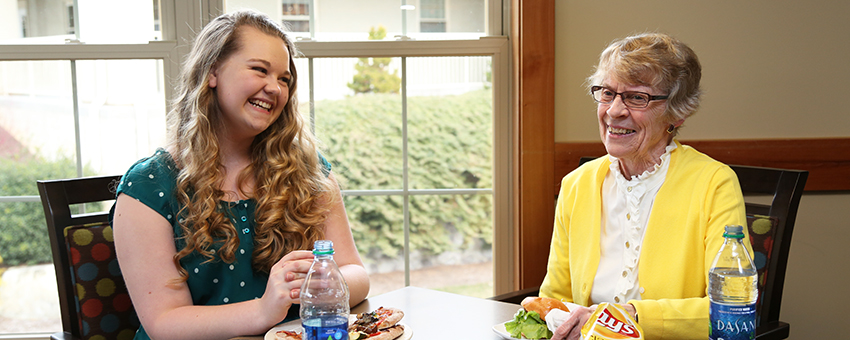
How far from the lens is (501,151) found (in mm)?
2363

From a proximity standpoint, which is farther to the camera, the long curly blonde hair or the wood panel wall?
the wood panel wall

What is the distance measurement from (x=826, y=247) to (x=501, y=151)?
1.27 metres

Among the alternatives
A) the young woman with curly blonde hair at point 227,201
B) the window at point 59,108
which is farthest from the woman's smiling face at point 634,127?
the window at point 59,108

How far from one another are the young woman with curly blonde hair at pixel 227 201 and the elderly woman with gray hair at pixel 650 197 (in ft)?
2.12

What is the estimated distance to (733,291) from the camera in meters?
1.21

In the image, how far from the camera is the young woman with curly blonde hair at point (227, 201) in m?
1.36

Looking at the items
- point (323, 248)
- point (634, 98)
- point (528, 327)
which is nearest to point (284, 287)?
point (323, 248)

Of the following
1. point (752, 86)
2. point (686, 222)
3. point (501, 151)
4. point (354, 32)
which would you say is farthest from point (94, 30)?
point (752, 86)

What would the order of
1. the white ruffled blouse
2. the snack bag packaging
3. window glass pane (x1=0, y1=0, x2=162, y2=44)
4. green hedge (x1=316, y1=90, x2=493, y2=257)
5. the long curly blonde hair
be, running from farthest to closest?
green hedge (x1=316, y1=90, x2=493, y2=257)
window glass pane (x1=0, y1=0, x2=162, y2=44)
the white ruffled blouse
the long curly blonde hair
the snack bag packaging

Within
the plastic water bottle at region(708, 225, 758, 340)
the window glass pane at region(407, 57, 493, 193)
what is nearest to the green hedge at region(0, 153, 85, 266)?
the window glass pane at region(407, 57, 493, 193)

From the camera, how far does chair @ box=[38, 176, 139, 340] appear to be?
1581 mm

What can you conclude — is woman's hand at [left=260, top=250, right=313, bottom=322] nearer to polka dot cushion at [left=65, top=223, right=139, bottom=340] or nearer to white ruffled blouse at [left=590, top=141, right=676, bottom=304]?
polka dot cushion at [left=65, top=223, right=139, bottom=340]

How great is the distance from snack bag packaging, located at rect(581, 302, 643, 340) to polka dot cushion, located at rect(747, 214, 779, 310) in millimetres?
842

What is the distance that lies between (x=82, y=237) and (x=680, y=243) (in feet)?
5.04
